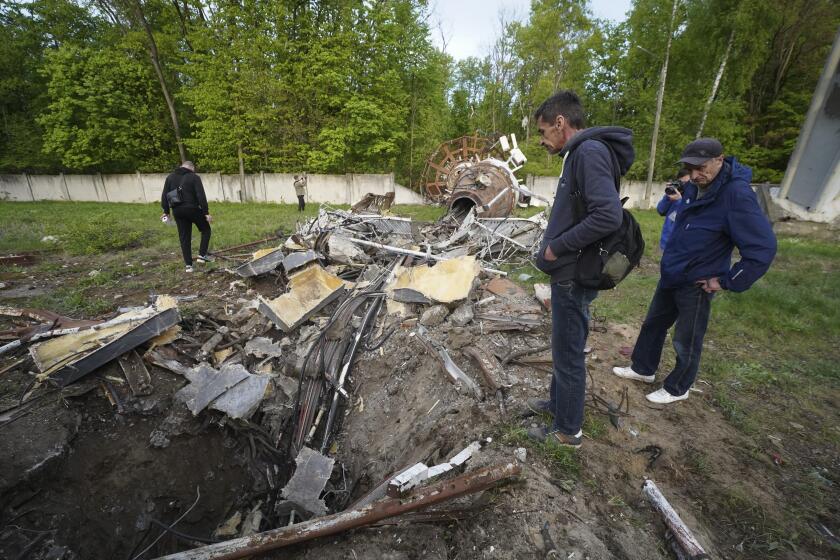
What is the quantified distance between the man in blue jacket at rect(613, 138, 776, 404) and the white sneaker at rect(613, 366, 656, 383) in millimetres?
335

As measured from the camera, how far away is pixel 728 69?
1628 centimetres

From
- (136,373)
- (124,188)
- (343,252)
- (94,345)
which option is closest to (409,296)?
(343,252)

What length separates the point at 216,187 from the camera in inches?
716

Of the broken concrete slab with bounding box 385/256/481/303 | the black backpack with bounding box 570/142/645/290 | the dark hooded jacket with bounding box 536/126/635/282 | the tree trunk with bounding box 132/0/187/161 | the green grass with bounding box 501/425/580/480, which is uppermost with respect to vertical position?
the tree trunk with bounding box 132/0/187/161

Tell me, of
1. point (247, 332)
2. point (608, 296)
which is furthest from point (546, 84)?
point (247, 332)

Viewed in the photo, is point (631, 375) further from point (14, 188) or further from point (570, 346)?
point (14, 188)

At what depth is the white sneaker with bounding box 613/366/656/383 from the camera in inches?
129

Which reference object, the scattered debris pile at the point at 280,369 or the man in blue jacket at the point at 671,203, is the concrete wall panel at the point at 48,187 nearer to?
the scattered debris pile at the point at 280,369

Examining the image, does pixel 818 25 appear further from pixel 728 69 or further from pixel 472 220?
pixel 472 220

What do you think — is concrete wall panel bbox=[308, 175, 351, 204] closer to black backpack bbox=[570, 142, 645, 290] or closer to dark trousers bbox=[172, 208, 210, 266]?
dark trousers bbox=[172, 208, 210, 266]

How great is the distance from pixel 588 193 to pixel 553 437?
1.64m

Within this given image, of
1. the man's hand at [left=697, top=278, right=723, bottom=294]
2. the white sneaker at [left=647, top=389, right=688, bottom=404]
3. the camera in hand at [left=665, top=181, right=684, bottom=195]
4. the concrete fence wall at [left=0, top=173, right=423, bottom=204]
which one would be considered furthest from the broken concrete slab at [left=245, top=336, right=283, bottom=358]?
the concrete fence wall at [left=0, top=173, right=423, bottom=204]

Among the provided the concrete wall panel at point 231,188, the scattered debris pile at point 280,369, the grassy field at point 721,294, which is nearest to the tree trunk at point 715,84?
the grassy field at point 721,294

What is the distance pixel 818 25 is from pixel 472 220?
2220 cm
